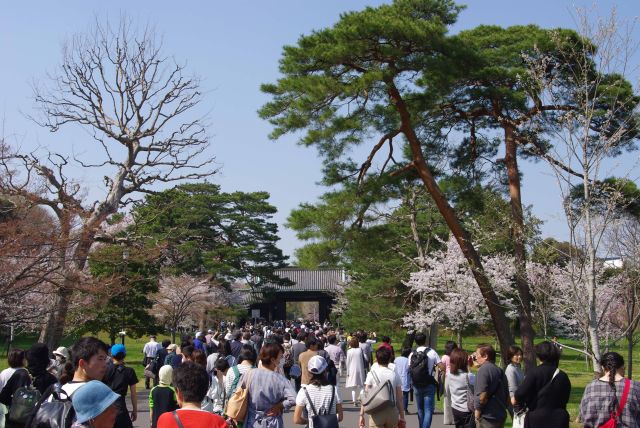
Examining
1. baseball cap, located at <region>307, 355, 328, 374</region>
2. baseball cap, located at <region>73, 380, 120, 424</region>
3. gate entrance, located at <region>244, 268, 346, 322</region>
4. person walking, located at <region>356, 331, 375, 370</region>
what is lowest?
baseball cap, located at <region>73, 380, 120, 424</region>

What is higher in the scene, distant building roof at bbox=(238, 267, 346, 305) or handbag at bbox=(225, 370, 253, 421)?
distant building roof at bbox=(238, 267, 346, 305)

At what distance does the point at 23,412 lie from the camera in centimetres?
527

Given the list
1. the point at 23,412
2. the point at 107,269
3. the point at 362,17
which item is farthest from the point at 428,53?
the point at 107,269

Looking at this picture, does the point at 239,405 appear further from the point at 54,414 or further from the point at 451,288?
the point at 451,288

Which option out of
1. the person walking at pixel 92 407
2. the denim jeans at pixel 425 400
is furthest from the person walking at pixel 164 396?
the denim jeans at pixel 425 400

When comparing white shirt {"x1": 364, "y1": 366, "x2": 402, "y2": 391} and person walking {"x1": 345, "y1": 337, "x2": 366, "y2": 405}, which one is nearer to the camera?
white shirt {"x1": 364, "y1": 366, "x2": 402, "y2": 391}

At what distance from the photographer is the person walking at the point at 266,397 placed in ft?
20.0

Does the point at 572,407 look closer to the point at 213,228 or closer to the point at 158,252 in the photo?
the point at 158,252

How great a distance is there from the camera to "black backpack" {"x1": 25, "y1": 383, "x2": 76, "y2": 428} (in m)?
3.72

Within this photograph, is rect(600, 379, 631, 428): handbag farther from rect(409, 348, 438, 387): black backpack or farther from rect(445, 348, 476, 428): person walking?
rect(409, 348, 438, 387): black backpack

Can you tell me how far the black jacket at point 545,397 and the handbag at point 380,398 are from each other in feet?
3.80

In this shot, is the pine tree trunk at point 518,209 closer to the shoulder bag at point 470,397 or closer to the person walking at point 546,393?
the shoulder bag at point 470,397

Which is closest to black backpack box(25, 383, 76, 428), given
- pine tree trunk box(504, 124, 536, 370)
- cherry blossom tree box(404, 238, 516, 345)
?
pine tree trunk box(504, 124, 536, 370)

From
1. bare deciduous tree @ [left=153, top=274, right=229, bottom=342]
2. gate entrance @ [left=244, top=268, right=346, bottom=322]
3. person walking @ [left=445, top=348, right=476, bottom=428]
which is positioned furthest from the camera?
gate entrance @ [left=244, top=268, right=346, bottom=322]
